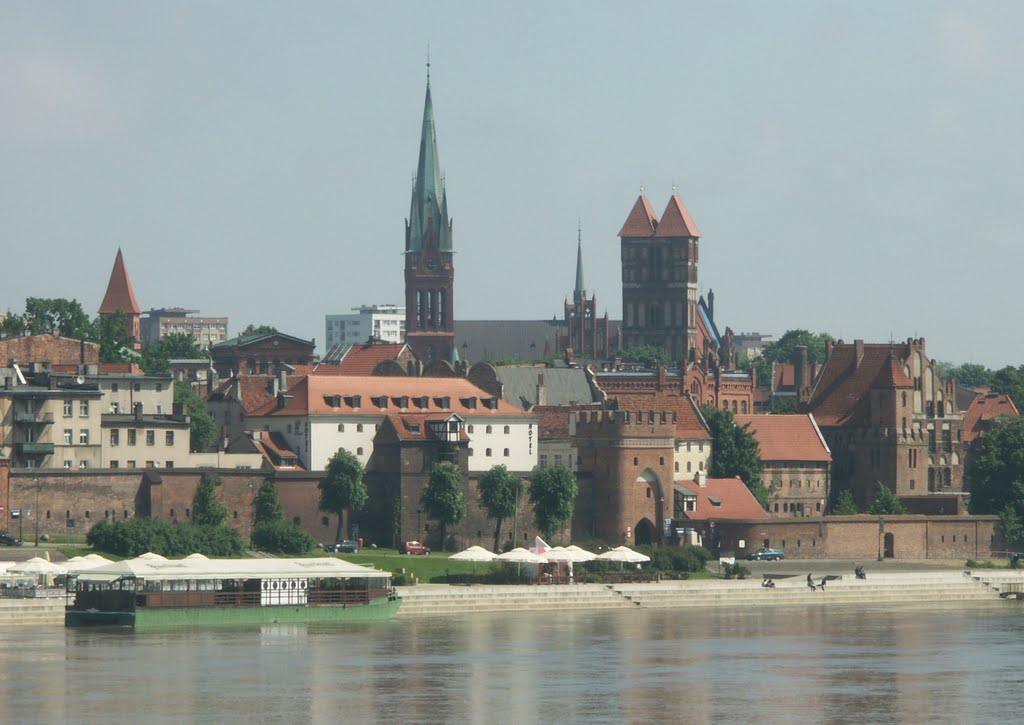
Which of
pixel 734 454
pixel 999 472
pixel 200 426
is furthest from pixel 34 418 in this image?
pixel 999 472

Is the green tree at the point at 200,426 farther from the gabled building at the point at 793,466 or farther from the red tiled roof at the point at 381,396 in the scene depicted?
the gabled building at the point at 793,466

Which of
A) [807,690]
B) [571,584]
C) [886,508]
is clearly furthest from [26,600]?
[886,508]

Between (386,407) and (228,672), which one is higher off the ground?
(386,407)

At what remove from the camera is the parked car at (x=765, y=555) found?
160500 mm

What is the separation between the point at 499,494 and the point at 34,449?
25935mm

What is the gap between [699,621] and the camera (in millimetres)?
127250

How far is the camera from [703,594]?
138 meters

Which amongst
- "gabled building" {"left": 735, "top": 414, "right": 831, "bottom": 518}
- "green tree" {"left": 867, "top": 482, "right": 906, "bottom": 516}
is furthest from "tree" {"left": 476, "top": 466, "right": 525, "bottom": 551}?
"green tree" {"left": 867, "top": 482, "right": 906, "bottom": 516}

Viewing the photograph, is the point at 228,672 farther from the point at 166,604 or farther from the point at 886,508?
the point at 886,508

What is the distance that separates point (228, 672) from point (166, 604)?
1875cm

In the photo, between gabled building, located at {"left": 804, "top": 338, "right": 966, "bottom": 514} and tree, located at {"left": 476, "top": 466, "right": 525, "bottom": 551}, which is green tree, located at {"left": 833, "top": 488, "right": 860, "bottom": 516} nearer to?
gabled building, located at {"left": 804, "top": 338, "right": 966, "bottom": 514}

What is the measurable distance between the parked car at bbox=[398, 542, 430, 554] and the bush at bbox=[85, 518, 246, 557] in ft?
40.6

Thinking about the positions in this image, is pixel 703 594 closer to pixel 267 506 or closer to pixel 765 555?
pixel 765 555

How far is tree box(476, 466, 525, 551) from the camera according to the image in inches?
6166
